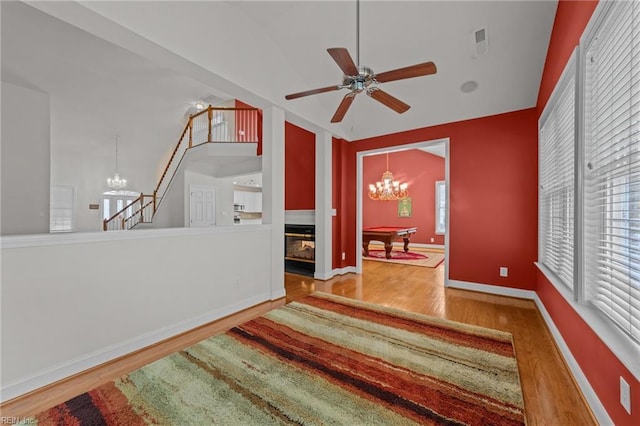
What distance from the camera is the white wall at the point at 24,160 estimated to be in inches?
134

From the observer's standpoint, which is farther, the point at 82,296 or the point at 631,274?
the point at 82,296

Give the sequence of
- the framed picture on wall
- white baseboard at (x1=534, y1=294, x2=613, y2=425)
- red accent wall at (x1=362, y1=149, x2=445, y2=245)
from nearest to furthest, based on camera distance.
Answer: white baseboard at (x1=534, y1=294, x2=613, y2=425), red accent wall at (x1=362, y1=149, x2=445, y2=245), the framed picture on wall

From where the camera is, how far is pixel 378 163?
30.5 feet

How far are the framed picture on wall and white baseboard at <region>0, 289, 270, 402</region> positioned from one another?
7.19 m

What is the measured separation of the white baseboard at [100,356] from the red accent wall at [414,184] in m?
7.17

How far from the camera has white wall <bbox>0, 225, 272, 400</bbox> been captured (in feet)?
5.60

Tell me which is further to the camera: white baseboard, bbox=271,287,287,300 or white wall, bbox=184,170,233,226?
white wall, bbox=184,170,233,226

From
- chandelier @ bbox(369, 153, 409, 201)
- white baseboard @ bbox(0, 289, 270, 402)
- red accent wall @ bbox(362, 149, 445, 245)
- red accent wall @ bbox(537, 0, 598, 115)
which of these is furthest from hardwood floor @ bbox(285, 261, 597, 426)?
red accent wall @ bbox(362, 149, 445, 245)

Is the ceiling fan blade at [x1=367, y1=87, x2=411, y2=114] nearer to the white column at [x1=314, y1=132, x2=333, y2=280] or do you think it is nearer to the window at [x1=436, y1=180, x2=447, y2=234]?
the white column at [x1=314, y1=132, x2=333, y2=280]

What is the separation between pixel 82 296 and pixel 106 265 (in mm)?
258

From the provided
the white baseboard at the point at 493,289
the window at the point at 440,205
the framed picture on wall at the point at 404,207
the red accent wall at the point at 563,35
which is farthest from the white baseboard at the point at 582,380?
the framed picture on wall at the point at 404,207

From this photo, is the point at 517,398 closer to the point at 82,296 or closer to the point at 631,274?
the point at 631,274

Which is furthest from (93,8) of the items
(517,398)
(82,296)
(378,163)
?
(378,163)

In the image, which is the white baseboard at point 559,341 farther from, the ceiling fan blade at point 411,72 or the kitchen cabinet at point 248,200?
the kitchen cabinet at point 248,200
